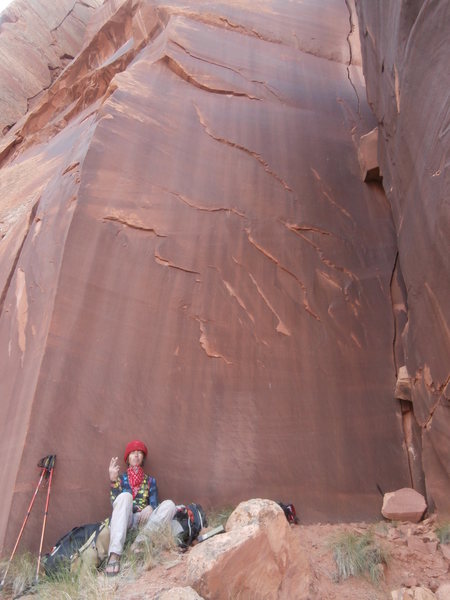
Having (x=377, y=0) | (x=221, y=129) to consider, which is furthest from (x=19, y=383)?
(x=377, y=0)

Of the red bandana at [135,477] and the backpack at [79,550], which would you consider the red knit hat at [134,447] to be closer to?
the red bandana at [135,477]

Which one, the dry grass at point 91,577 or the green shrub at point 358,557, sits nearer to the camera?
the dry grass at point 91,577

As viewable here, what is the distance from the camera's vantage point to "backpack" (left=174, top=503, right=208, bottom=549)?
14.2 ft

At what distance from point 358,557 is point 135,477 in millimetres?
2004

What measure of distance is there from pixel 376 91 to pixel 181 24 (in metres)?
4.04

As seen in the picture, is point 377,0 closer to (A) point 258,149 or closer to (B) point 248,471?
(A) point 258,149

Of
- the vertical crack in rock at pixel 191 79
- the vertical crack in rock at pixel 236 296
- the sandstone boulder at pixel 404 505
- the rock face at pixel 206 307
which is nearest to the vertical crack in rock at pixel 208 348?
the rock face at pixel 206 307

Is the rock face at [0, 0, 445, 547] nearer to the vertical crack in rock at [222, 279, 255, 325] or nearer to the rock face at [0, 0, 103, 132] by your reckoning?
the vertical crack in rock at [222, 279, 255, 325]

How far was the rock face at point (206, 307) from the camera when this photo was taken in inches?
204

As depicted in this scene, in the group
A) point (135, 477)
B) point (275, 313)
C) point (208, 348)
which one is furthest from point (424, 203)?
point (135, 477)

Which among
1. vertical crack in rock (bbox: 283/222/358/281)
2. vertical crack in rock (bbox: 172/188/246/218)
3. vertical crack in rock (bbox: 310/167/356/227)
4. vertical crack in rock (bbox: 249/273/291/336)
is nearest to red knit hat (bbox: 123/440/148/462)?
vertical crack in rock (bbox: 249/273/291/336)

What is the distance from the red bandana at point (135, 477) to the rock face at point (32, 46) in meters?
15.6

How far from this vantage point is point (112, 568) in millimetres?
3861

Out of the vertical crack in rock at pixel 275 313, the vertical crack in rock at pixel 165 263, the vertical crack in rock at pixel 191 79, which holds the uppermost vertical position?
the vertical crack in rock at pixel 191 79
